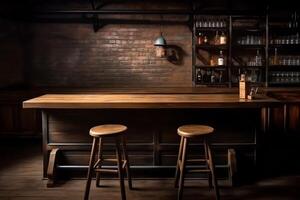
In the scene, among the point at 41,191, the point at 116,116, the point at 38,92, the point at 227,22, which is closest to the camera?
the point at 41,191

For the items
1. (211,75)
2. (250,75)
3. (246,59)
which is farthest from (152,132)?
(246,59)

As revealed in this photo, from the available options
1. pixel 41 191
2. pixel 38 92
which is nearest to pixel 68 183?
pixel 41 191

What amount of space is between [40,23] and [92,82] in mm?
1394

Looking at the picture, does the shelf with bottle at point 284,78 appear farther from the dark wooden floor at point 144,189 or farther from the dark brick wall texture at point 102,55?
the dark wooden floor at point 144,189

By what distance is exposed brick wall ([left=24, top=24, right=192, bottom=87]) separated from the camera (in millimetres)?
6004

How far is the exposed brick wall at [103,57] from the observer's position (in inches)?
236

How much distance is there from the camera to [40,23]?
19.6ft

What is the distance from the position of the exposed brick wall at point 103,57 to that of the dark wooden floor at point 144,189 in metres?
2.49

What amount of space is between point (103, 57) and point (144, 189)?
3.20 m

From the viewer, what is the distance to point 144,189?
3.40 metres

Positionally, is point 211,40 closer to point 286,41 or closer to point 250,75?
point 250,75

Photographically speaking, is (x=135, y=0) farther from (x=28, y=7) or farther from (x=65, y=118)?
(x=65, y=118)

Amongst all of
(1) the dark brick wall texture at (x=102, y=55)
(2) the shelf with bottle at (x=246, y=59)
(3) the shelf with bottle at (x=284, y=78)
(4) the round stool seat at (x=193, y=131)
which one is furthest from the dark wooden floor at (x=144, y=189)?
(2) the shelf with bottle at (x=246, y=59)

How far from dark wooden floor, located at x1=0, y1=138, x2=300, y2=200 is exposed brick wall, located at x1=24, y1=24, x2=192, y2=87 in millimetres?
2488
